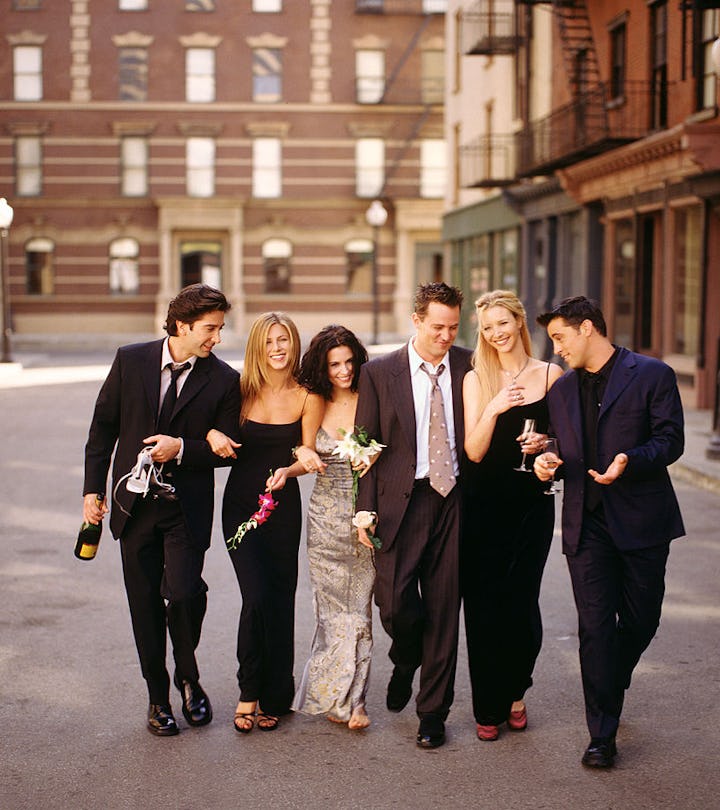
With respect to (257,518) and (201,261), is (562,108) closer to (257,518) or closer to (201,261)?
(257,518)

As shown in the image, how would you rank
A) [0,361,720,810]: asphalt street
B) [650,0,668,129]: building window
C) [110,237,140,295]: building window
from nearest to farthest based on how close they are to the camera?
1. [0,361,720,810]: asphalt street
2. [650,0,668,129]: building window
3. [110,237,140,295]: building window

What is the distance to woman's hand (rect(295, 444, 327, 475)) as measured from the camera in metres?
5.86

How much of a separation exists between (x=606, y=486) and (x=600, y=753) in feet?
3.50

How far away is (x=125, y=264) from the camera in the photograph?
162 feet

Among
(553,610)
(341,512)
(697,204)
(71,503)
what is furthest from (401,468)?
(697,204)

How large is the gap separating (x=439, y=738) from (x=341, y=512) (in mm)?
1069

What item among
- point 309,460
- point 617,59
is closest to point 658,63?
point 617,59

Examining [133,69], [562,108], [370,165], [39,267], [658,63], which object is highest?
[133,69]

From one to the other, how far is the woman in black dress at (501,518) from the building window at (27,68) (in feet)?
150

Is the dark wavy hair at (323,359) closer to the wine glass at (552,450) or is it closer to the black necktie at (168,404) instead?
the black necktie at (168,404)

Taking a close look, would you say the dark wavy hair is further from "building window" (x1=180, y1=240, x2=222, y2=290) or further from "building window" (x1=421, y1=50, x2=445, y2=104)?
"building window" (x1=421, y1=50, x2=445, y2=104)

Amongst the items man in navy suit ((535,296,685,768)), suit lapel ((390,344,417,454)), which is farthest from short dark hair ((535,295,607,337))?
suit lapel ((390,344,417,454))

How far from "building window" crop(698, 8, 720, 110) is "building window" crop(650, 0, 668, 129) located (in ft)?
4.82

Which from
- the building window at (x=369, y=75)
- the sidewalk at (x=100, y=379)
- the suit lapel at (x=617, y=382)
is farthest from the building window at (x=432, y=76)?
the suit lapel at (x=617, y=382)
